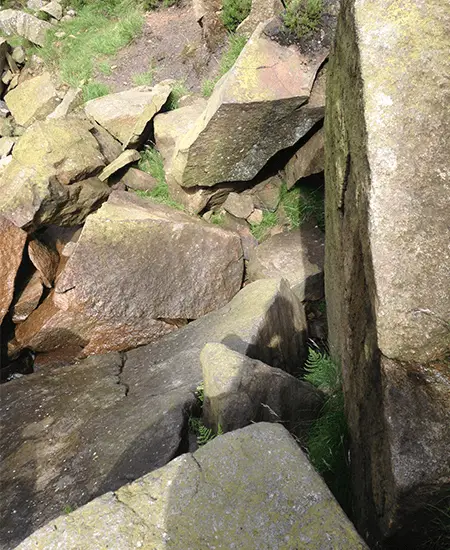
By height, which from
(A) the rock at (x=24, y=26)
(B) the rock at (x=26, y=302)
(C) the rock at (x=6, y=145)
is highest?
(A) the rock at (x=24, y=26)

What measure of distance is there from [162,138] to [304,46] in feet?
7.17

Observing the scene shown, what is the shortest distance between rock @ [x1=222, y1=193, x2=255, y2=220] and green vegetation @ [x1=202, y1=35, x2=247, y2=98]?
2.25 metres

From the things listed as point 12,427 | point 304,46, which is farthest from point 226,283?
point 304,46

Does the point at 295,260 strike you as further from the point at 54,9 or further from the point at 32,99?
the point at 54,9

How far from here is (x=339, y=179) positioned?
2.87 meters

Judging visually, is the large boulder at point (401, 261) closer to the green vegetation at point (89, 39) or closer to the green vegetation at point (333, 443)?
the green vegetation at point (333, 443)

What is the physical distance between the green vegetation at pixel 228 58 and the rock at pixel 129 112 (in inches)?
22.3

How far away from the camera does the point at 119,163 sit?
22.1ft

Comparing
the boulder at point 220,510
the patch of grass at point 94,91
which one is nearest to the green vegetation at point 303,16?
the patch of grass at point 94,91

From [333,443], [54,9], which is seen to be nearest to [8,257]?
[333,443]

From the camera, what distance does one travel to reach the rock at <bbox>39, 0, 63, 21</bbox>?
12.0 meters

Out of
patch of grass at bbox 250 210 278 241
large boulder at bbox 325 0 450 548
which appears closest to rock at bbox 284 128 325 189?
patch of grass at bbox 250 210 278 241

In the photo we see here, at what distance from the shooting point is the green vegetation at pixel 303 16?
5.68 metres

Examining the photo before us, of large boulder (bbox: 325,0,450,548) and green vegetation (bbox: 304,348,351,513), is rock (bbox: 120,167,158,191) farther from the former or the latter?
large boulder (bbox: 325,0,450,548)
